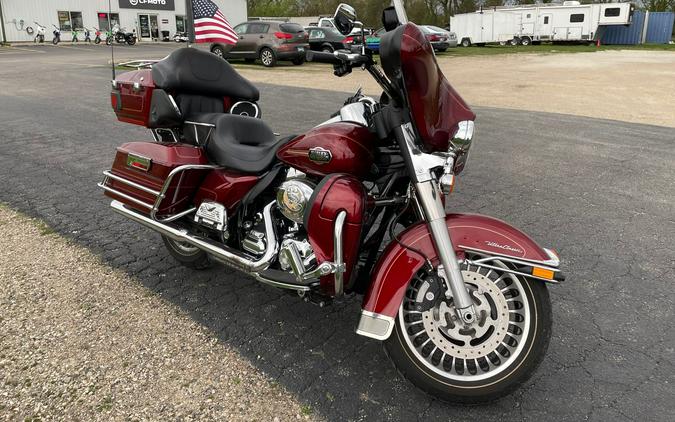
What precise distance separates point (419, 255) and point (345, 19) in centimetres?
124

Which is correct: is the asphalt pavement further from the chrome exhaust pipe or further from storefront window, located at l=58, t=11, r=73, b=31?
storefront window, located at l=58, t=11, r=73, b=31

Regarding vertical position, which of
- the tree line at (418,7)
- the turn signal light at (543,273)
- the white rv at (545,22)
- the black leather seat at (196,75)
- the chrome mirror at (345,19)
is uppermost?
the tree line at (418,7)

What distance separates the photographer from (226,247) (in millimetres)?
3215

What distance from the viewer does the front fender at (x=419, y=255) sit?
8.06ft

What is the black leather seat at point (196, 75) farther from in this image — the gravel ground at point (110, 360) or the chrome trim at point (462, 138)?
the chrome trim at point (462, 138)

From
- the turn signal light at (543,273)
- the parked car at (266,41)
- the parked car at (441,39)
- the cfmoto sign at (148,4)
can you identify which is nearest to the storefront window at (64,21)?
the cfmoto sign at (148,4)

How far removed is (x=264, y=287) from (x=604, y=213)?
136 inches

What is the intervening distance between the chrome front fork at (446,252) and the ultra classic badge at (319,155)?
50 centimetres

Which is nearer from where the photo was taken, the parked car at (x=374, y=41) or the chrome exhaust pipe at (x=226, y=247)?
the parked car at (x=374, y=41)

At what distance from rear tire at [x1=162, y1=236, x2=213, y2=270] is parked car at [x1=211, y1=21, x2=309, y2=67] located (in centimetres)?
1680

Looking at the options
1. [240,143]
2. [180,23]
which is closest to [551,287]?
[240,143]

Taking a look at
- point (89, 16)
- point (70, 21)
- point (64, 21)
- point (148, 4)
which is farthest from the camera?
point (148, 4)

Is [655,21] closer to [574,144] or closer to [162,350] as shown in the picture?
[574,144]

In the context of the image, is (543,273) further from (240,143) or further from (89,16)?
(89,16)
